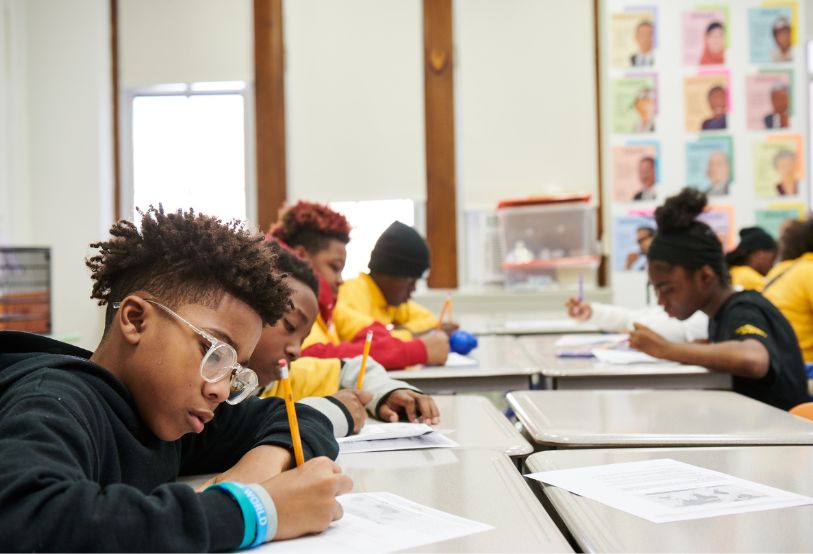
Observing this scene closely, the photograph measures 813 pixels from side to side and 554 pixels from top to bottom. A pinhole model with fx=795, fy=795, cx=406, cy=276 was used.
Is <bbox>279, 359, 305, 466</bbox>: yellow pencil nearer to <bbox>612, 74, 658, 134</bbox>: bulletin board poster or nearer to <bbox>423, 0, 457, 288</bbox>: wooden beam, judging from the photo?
<bbox>423, 0, 457, 288</bbox>: wooden beam

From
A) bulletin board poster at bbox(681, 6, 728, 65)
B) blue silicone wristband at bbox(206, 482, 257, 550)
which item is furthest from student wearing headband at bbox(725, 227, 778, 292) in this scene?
blue silicone wristband at bbox(206, 482, 257, 550)

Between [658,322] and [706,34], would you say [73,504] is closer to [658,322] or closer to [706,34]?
[658,322]

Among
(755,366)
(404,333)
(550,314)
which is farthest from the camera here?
(550,314)

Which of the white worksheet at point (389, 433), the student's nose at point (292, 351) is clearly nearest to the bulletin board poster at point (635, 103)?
the student's nose at point (292, 351)

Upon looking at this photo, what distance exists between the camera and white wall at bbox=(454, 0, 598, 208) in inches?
197

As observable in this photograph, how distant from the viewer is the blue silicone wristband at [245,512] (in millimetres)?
804

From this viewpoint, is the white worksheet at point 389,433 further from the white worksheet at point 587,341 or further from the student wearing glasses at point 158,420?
the white worksheet at point 587,341

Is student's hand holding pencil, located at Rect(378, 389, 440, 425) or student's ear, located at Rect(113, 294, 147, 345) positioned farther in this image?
student's hand holding pencil, located at Rect(378, 389, 440, 425)

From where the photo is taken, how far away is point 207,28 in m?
5.07

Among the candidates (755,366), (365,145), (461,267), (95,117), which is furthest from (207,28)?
(755,366)

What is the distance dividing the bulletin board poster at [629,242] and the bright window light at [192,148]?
94.5 inches

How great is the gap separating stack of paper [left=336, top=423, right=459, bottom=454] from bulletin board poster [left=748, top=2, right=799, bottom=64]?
14.2 ft

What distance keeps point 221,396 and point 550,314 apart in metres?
3.80

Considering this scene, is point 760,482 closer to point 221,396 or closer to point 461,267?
point 221,396
